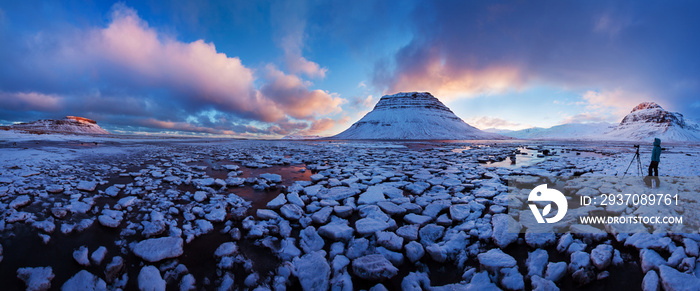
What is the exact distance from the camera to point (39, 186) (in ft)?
12.5

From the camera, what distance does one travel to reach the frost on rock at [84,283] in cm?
168

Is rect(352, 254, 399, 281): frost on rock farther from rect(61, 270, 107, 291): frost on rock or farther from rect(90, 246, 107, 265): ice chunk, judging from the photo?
rect(90, 246, 107, 265): ice chunk

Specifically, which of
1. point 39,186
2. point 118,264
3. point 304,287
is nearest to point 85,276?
point 118,264

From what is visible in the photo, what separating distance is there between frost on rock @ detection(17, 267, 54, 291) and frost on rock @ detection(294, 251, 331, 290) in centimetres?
177

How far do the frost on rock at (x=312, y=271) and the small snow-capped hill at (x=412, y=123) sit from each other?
88.0 m

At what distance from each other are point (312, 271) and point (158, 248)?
4.78 ft

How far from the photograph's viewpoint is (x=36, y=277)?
1.74m

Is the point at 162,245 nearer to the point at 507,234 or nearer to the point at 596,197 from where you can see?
the point at 507,234

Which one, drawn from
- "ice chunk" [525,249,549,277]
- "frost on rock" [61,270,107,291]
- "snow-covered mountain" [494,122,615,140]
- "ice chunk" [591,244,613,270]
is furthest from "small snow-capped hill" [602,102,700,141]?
"frost on rock" [61,270,107,291]

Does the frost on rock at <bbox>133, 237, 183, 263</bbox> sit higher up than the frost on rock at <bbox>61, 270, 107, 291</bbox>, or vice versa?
the frost on rock at <bbox>133, 237, 183, 263</bbox>

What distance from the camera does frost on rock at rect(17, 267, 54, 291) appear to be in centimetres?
168

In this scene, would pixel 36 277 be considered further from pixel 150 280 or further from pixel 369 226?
pixel 369 226

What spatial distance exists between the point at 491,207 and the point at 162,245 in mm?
3782

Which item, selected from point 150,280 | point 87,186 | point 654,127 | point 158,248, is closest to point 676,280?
point 150,280
